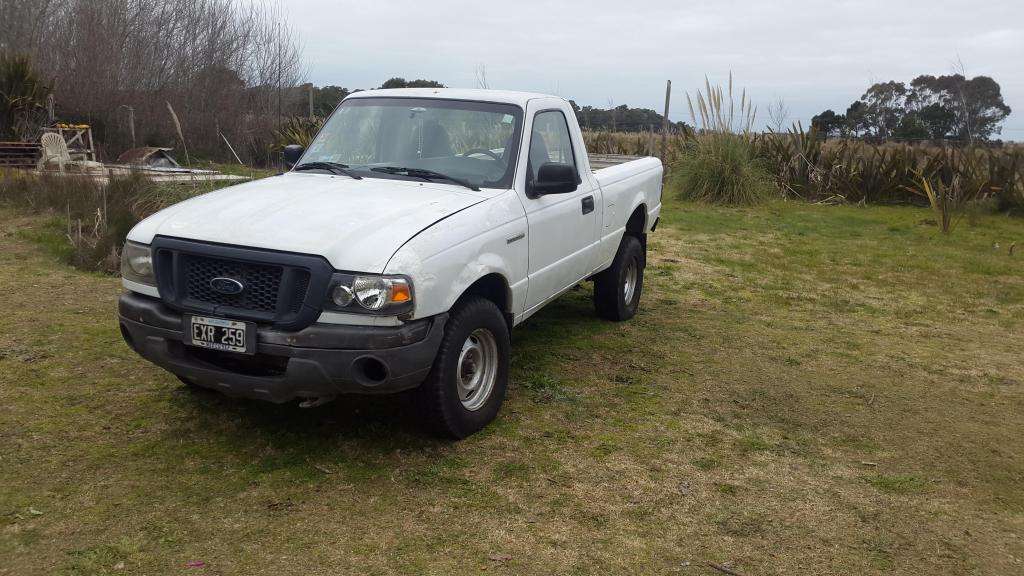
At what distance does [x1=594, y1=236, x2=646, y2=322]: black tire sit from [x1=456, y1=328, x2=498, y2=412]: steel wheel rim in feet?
7.87

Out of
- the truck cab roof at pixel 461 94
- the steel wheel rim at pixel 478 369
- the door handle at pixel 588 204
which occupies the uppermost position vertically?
the truck cab roof at pixel 461 94

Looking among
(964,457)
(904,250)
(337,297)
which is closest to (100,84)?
(904,250)

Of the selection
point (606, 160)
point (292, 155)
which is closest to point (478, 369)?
point (292, 155)

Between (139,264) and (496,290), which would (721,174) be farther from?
(139,264)

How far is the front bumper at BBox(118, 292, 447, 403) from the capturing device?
3738mm

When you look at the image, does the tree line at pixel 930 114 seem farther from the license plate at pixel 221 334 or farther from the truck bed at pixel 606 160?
the license plate at pixel 221 334

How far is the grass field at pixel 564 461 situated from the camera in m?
3.46

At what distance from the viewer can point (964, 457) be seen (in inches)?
182

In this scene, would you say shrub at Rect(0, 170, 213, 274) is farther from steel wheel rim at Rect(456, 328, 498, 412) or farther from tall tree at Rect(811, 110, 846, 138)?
tall tree at Rect(811, 110, 846, 138)

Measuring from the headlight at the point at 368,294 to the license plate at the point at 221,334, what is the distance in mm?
390

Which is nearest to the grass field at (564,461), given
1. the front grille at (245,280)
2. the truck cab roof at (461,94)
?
the front grille at (245,280)

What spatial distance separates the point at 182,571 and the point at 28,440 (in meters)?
1.63

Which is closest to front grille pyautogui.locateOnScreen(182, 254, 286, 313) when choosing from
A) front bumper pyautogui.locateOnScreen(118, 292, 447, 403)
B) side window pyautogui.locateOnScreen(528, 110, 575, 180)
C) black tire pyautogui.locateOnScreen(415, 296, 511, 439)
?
front bumper pyautogui.locateOnScreen(118, 292, 447, 403)

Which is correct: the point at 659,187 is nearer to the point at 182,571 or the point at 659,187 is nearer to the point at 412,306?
the point at 412,306
